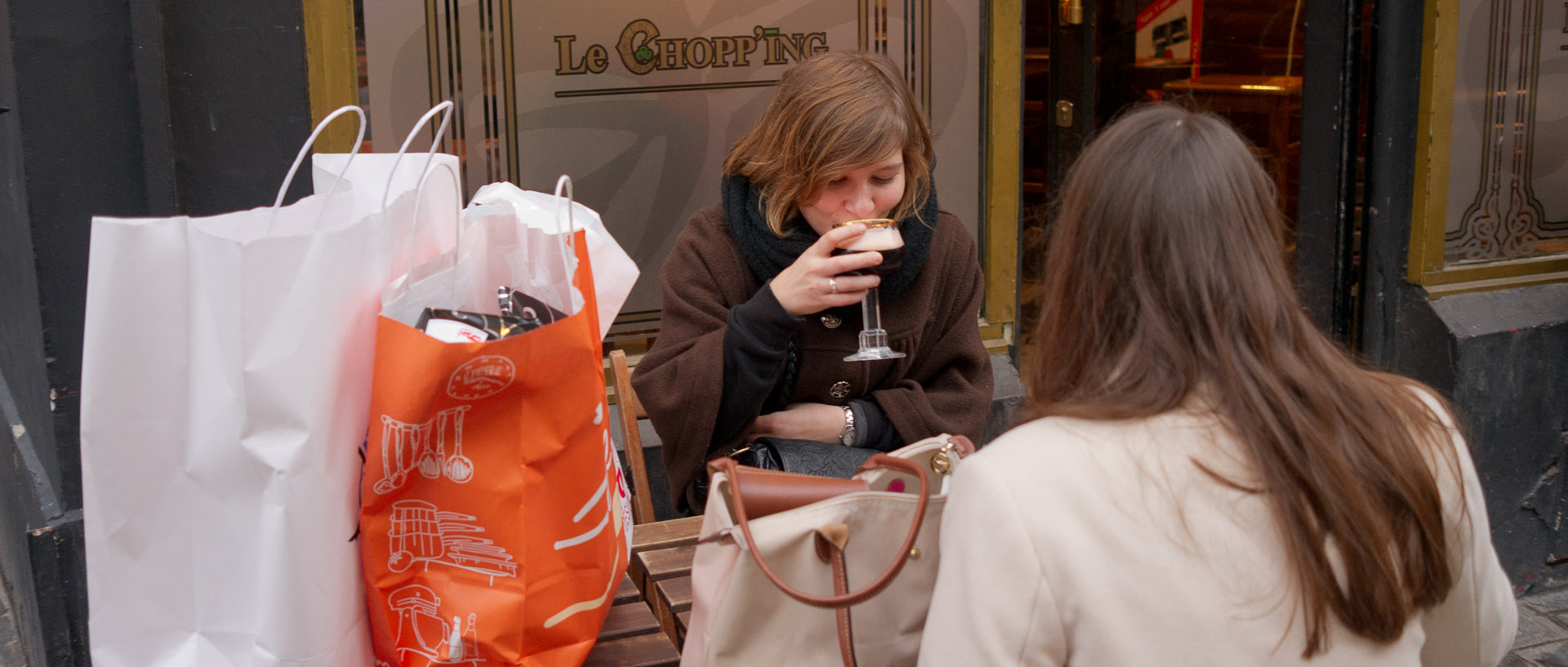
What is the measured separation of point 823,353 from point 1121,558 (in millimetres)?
1207

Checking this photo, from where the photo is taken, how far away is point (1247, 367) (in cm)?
118

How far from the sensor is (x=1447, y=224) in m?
3.95

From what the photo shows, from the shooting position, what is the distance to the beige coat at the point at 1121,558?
1.13 metres

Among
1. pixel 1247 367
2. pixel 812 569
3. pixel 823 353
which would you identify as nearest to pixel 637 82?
pixel 823 353

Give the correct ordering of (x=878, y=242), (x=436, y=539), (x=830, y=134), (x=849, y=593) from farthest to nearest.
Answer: (x=830, y=134)
(x=878, y=242)
(x=436, y=539)
(x=849, y=593)

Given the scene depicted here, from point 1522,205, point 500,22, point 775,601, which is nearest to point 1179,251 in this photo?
point 775,601

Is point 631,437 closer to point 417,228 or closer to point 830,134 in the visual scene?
point 830,134

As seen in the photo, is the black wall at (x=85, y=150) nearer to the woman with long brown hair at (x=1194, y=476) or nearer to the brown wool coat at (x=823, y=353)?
the brown wool coat at (x=823, y=353)

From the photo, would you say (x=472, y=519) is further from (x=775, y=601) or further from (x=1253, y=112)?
(x=1253, y=112)

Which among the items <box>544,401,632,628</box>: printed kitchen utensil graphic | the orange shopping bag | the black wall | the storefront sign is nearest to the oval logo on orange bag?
the orange shopping bag

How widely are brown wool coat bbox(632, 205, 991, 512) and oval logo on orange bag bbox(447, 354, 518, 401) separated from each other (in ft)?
2.73

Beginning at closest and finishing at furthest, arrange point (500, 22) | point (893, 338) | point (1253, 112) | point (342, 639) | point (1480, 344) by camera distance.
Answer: point (342, 639)
point (893, 338)
point (500, 22)
point (1480, 344)
point (1253, 112)

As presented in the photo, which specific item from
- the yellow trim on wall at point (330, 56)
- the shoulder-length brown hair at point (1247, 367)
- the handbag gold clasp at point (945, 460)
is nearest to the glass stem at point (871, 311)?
the handbag gold clasp at point (945, 460)

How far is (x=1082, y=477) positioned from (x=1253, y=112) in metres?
4.09
